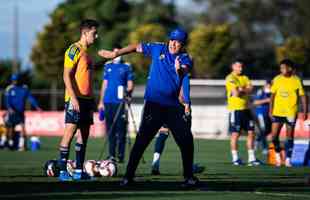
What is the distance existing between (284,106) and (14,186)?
27.9 feet

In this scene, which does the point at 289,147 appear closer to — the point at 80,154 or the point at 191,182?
the point at 80,154

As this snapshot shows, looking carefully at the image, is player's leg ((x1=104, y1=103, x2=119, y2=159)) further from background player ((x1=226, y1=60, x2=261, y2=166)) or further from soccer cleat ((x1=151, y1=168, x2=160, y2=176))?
soccer cleat ((x1=151, y1=168, x2=160, y2=176))

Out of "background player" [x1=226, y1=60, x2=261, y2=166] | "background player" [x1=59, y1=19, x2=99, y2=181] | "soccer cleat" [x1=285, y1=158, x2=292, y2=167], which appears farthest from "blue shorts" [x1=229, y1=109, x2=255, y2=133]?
"background player" [x1=59, y1=19, x2=99, y2=181]

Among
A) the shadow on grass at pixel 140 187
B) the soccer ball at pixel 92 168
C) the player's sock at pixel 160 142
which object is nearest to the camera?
the shadow on grass at pixel 140 187

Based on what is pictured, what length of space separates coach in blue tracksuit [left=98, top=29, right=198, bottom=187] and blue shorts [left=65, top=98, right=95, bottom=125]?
1158mm

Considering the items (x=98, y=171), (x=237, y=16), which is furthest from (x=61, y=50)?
(x=98, y=171)

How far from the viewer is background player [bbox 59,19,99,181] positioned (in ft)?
46.3

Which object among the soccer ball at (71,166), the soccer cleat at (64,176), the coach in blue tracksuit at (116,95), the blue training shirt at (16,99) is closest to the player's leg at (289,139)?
the coach in blue tracksuit at (116,95)

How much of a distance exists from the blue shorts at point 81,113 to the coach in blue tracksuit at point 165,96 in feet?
3.80

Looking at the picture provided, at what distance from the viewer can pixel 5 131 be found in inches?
1195

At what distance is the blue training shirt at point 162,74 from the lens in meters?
13.4

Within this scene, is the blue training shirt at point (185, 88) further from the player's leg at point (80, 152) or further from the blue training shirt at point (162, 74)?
the player's leg at point (80, 152)

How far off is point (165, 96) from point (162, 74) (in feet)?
1.02

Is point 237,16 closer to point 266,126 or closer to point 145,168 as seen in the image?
point 266,126
